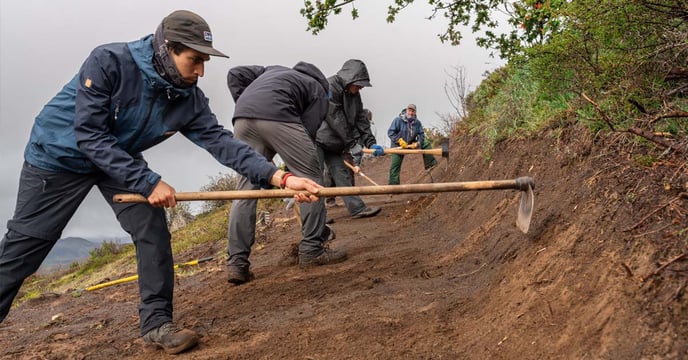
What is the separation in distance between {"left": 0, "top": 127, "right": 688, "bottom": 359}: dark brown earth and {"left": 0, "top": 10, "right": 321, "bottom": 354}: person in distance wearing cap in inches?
23.5

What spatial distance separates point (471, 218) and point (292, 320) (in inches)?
112

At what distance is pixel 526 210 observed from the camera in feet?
12.8

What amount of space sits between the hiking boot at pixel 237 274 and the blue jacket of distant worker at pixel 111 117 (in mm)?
1653

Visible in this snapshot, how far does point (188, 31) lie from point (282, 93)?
175 cm

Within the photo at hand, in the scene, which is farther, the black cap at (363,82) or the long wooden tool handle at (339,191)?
the black cap at (363,82)

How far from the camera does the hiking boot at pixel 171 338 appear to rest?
348 cm

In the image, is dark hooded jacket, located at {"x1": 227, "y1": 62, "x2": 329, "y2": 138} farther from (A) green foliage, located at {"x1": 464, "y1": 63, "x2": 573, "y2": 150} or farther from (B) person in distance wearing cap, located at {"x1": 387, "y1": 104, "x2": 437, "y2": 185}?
(B) person in distance wearing cap, located at {"x1": 387, "y1": 104, "x2": 437, "y2": 185}

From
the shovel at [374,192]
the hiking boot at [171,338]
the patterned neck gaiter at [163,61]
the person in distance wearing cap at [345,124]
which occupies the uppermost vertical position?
the patterned neck gaiter at [163,61]

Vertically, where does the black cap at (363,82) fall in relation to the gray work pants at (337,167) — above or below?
above

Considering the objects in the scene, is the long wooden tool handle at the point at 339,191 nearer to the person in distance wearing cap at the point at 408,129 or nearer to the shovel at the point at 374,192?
the shovel at the point at 374,192

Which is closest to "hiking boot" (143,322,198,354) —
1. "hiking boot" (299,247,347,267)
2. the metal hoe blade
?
"hiking boot" (299,247,347,267)

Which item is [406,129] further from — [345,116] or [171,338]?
[171,338]

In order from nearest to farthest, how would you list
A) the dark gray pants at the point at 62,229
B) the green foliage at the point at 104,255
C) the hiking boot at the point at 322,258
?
the dark gray pants at the point at 62,229, the hiking boot at the point at 322,258, the green foliage at the point at 104,255

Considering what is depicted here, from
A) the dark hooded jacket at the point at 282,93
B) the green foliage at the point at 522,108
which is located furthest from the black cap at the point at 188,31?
the green foliage at the point at 522,108
